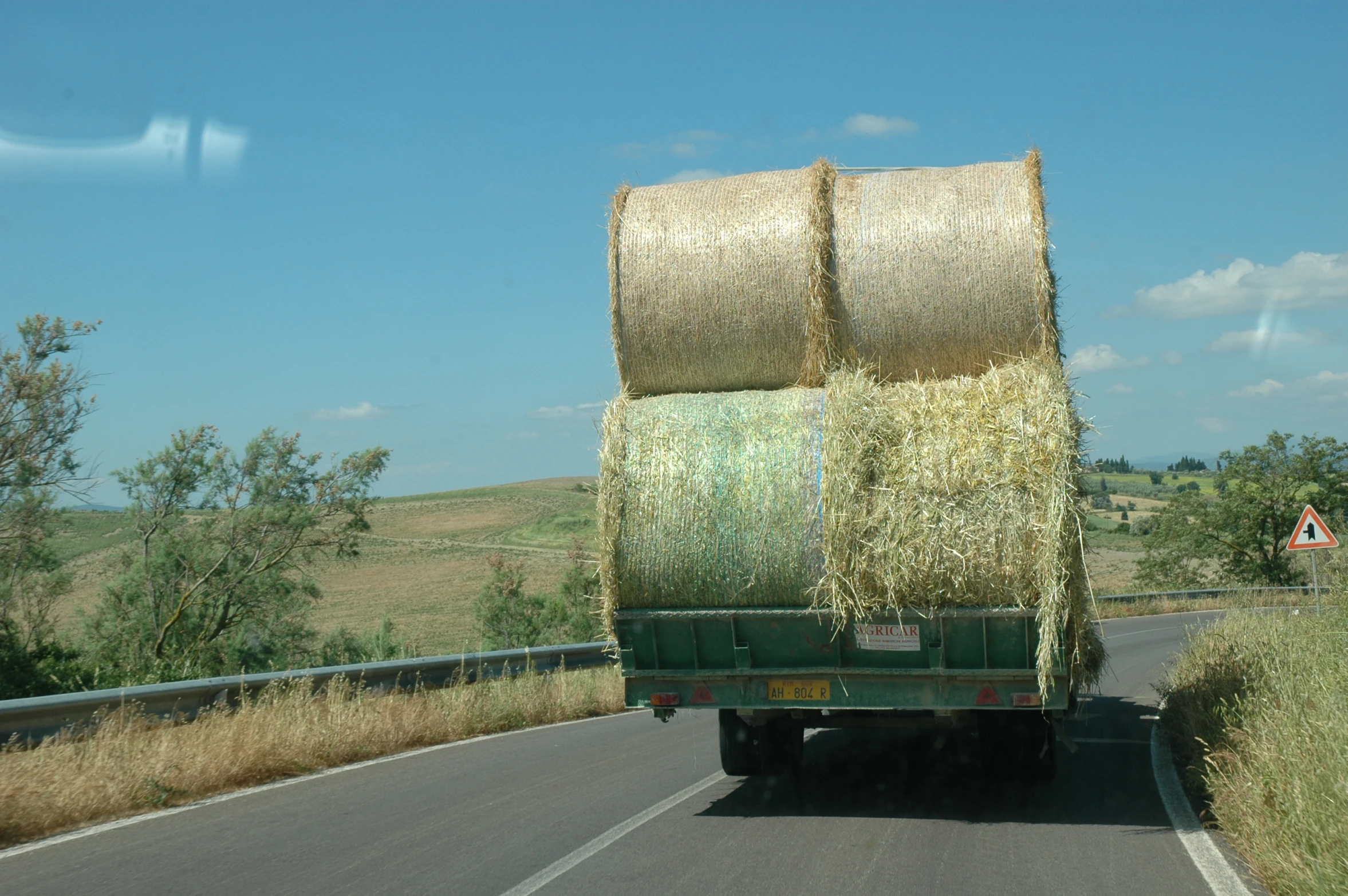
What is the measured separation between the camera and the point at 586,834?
689 cm

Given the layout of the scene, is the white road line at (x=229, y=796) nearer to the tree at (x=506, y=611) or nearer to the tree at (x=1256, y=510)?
the tree at (x=506, y=611)

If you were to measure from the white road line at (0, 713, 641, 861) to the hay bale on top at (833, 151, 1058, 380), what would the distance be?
5301mm

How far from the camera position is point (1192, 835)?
22.0ft

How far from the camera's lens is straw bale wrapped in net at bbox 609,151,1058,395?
7570 mm

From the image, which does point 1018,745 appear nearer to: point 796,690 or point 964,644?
point 964,644

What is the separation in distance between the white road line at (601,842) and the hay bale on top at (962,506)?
6.08ft

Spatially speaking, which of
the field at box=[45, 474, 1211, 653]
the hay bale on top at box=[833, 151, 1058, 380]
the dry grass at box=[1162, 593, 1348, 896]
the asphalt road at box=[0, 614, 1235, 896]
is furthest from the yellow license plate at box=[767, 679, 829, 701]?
the field at box=[45, 474, 1211, 653]

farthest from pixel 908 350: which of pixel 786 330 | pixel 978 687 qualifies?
pixel 978 687

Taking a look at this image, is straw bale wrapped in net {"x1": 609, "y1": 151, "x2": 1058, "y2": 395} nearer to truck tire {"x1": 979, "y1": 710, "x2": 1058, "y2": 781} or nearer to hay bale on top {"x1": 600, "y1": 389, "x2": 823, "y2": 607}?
hay bale on top {"x1": 600, "y1": 389, "x2": 823, "y2": 607}

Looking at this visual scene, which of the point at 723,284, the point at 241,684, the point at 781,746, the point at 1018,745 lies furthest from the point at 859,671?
the point at 241,684

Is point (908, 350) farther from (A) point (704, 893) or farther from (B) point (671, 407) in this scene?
(A) point (704, 893)

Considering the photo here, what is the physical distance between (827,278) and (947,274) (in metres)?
0.80

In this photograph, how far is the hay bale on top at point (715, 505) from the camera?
698 centimetres

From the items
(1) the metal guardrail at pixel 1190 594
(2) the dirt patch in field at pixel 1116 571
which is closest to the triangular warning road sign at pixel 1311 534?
(1) the metal guardrail at pixel 1190 594
